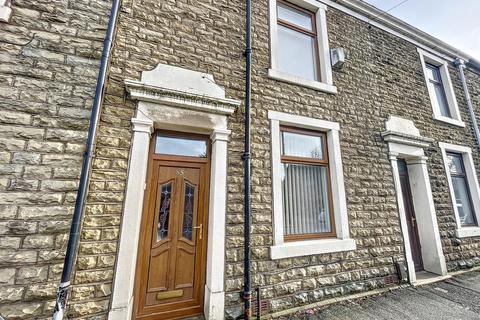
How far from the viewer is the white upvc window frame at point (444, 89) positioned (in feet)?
18.7

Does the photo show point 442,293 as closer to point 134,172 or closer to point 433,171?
point 433,171

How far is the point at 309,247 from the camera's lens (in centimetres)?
328

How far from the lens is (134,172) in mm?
2580

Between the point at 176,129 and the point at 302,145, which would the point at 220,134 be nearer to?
the point at 176,129

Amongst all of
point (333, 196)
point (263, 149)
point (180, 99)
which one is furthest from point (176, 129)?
point (333, 196)

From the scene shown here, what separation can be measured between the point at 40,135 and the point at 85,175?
0.69m

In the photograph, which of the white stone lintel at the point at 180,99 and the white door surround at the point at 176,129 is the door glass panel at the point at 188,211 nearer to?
the white door surround at the point at 176,129

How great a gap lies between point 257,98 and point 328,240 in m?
2.74

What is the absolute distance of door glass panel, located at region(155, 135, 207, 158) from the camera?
301cm

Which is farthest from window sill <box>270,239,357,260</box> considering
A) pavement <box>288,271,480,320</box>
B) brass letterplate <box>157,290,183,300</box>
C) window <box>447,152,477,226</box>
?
window <box>447,152,477,226</box>

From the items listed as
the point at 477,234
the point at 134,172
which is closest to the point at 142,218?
the point at 134,172

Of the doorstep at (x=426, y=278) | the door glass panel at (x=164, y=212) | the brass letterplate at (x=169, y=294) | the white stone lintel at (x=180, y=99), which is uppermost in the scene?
the white stone lintel at (x=180, y=99)

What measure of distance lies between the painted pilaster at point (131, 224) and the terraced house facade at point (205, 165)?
0.02 m

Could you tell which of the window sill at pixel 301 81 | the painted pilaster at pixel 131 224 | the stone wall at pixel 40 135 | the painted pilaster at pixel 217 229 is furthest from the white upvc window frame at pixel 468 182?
the stone wall at pixel 40 135
